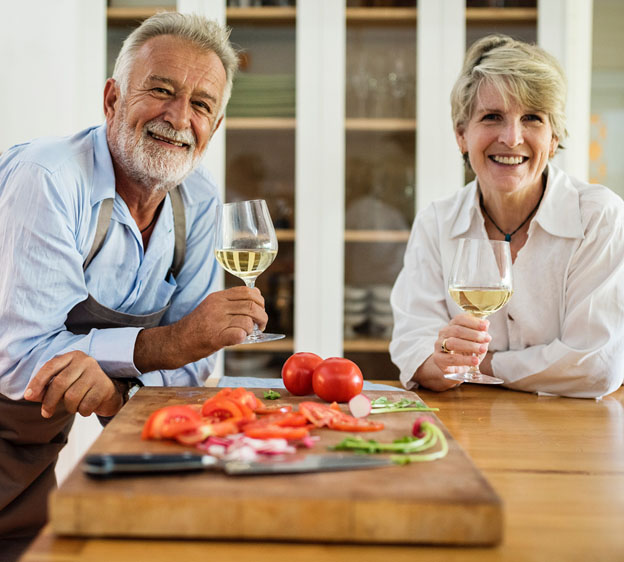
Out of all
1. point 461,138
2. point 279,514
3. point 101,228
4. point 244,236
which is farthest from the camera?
point 461,138

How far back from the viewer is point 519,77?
159 centimetres

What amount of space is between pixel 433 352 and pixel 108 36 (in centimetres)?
231

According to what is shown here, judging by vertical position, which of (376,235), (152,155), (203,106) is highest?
(203,106)

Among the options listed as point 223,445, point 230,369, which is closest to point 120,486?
point 223,445

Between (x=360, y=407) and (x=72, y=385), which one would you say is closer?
(x=360, y=407)

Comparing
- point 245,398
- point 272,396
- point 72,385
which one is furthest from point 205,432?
point 72,385

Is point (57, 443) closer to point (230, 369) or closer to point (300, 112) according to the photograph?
point (230, 369)

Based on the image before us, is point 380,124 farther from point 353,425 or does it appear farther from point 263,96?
point 353,425

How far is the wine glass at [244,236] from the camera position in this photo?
1.34 meters

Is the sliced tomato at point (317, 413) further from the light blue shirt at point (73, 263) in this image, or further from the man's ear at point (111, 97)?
the man's ear at point (111, 97)

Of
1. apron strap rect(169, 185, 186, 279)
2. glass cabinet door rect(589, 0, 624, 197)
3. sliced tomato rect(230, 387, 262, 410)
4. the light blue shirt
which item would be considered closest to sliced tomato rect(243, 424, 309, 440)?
sliced tomato rect(230, 387, 262, 410)

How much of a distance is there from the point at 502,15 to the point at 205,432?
2676mm

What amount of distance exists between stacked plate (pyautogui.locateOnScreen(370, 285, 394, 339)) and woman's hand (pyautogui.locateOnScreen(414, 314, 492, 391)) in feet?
5.11

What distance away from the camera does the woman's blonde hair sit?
1597 millimetres
